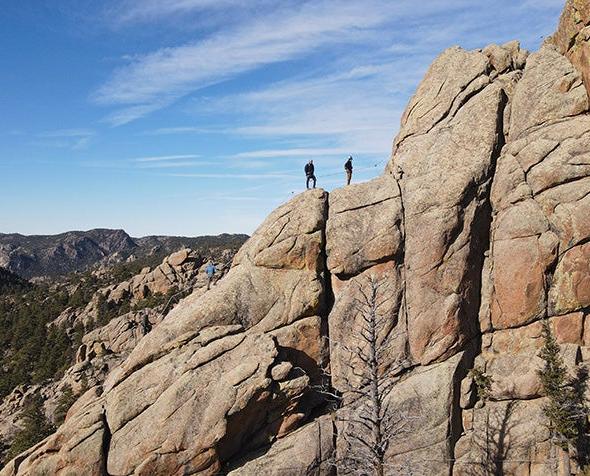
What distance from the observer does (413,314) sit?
99.1ft

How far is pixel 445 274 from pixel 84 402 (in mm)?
25726

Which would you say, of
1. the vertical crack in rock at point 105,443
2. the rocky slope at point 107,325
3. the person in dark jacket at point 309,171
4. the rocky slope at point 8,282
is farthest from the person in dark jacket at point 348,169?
the rocky slope at point 8,282

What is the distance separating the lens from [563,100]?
3031cm

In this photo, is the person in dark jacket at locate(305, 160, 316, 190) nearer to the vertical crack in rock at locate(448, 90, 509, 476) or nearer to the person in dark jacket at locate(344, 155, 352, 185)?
the person in dark jacket at locate(344, 155, 352, 185)

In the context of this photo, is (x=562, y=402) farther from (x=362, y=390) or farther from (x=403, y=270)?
(x=403, y=270)

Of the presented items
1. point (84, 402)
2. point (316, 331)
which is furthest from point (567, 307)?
point (84, 402)

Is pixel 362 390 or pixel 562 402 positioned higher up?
pixel 362 390

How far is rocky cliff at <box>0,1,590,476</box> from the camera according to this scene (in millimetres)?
27562

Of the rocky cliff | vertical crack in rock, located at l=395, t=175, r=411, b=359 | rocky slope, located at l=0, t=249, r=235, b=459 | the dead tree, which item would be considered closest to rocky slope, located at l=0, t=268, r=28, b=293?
rocky slope, located at l=0, t=249, r=235, b=459

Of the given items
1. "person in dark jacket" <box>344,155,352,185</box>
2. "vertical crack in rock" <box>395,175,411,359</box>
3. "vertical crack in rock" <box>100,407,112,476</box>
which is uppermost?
"person in dark jacket" <box>344,155,352,185</box>

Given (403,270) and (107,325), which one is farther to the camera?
(107,325)

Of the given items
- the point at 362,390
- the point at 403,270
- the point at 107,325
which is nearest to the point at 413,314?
the point at 403,270

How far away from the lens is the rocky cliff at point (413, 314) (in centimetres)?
2756

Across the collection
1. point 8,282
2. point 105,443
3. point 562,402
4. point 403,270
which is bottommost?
point 105,443
